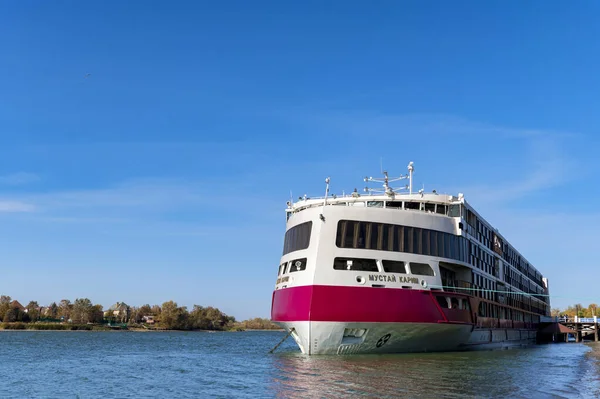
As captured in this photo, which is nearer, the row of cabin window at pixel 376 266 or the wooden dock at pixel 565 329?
the row of cabin window at pixel 376 266

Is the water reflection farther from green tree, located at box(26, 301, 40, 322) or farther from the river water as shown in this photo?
green tree, located at box(26, 301, 40, 322)

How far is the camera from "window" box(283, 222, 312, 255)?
32.7 meters

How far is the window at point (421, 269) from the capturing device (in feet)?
108

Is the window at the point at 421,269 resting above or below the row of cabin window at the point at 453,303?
above

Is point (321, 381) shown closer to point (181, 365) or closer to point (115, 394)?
point (115, 394)

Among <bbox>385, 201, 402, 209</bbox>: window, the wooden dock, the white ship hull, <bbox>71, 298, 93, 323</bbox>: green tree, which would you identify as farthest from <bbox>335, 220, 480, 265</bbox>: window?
<bbox>71, 298, 93, 323</bbox>: green tree

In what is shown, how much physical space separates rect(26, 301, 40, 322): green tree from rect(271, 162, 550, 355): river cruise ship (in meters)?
146

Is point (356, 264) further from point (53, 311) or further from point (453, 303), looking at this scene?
point (53, 311)

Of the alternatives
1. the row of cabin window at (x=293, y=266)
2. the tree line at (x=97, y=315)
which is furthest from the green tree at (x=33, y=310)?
the row of cabin window at (x=293, y=266)

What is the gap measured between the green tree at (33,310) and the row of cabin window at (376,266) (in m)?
149

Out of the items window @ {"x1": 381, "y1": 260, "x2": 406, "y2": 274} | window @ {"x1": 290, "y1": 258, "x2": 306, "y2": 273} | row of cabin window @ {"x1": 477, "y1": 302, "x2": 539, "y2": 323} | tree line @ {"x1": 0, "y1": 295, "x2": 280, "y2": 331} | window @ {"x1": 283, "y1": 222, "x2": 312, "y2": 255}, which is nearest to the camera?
window @ {"x1": 381, "y1": 260, "x2": 406, "y2": 274}

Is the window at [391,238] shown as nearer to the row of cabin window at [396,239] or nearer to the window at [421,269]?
the row of cabin window at [396,239]

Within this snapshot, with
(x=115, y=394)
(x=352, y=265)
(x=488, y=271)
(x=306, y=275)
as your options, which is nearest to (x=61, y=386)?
(x=115, y=394)

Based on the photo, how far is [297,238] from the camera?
34.1 m
